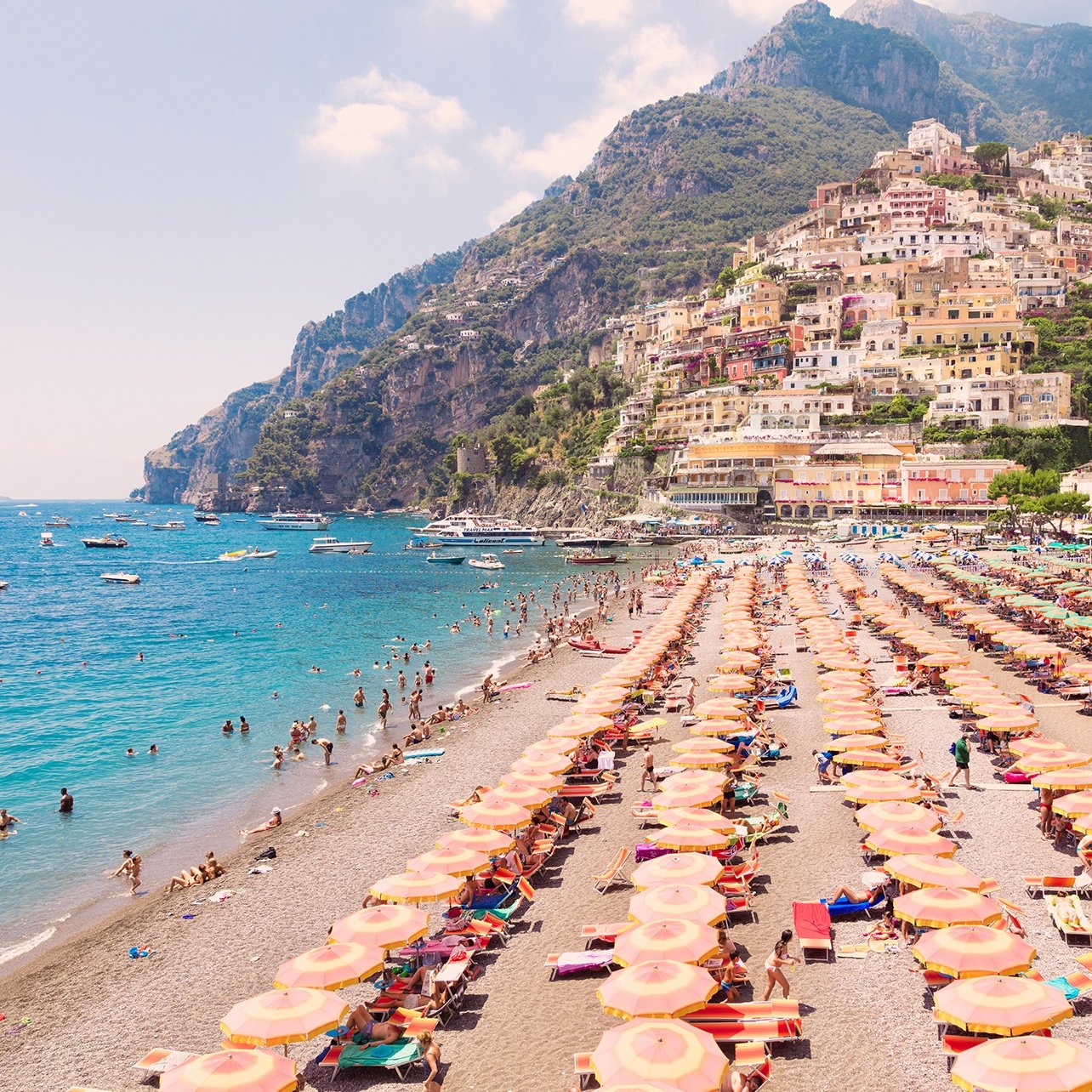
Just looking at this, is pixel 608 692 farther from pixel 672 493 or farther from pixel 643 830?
pixel 672 493

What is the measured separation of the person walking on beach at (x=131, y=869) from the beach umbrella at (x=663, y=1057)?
41.9 ft

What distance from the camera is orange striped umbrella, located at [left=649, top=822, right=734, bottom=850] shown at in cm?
1466

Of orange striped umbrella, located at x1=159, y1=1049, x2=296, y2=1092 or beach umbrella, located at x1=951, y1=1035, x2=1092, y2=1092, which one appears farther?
orange striped umbrella, located at x1=159, y1=1049, x2=296, y2=1092

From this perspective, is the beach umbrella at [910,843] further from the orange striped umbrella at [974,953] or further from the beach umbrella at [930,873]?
the orange striped umbrella at [974,953]

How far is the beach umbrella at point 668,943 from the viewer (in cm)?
1102

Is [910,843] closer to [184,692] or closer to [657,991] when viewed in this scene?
[657,991]

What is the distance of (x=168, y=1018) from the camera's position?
1274cm

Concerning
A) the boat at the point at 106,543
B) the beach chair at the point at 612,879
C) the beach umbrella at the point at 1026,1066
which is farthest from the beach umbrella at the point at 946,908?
the boat at the point at 106,543

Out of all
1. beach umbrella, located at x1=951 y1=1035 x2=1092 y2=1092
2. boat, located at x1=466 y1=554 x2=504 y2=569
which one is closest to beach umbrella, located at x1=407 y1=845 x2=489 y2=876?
beach umbrella, located at x1=951 y1=1035 x2=1092 y2=1092

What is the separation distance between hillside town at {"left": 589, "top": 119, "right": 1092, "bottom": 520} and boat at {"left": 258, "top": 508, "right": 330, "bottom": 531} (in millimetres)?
63135

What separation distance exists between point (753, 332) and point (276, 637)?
81.5 metres

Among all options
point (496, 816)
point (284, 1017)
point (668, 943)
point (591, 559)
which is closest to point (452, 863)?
point (496, 816)

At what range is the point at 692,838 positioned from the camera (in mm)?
14812

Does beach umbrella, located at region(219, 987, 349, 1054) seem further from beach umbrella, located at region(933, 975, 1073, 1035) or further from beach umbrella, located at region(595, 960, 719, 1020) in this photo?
beach umbrella, located at region(933, 975, 1073, 1035)
